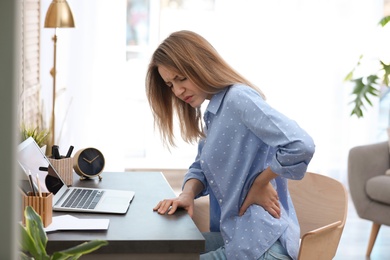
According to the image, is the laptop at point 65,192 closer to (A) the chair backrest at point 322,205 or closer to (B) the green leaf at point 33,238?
(A) the chair backrest at point 322,205

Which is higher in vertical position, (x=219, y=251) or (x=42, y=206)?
(x=42, y=206)

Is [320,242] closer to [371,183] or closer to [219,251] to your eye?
[219,251]

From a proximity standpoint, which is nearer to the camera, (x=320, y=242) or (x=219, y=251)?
(x=320, y=242)

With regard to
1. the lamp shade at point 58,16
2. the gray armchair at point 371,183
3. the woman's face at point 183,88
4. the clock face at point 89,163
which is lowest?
the gray armchair at point 371,183

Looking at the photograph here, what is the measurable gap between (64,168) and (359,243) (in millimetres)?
2807

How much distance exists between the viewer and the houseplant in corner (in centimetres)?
111

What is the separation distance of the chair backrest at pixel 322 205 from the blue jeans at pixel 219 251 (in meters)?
0.08

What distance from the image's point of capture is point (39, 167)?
2.22m

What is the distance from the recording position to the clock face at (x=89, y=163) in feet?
8.34

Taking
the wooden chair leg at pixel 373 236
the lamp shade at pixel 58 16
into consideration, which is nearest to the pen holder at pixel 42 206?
the lamp shade at pixel 58 16

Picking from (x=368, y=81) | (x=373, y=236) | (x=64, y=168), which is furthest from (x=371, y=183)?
(x=64, y=168)

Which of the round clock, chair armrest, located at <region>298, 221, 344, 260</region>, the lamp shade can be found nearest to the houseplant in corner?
chair armrest, located at <region>298, 221, 344, 260</region>

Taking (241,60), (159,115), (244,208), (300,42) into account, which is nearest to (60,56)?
(241,60)

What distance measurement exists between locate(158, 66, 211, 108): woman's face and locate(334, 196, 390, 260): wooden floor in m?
2.39
